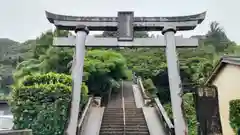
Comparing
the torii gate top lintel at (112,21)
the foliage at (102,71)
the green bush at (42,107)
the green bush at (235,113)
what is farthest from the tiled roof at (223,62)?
the foliage at (102,71)

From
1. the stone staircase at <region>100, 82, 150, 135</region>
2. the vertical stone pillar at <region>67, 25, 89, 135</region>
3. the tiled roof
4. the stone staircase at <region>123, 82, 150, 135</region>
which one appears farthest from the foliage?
the vertical stone pillar at <region>67, 25, 89, 135</region>

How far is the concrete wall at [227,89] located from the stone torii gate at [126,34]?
283 cm

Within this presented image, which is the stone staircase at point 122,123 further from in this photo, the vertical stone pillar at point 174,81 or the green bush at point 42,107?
the vertical stone pillar at point 174,81

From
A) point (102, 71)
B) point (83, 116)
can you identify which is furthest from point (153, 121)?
point (102, 71)

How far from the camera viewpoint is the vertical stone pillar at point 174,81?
645 cm

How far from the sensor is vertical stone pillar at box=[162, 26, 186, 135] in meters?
6.45

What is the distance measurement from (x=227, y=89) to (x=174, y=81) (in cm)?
449

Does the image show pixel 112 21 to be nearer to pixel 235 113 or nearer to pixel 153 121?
pixel 235 113

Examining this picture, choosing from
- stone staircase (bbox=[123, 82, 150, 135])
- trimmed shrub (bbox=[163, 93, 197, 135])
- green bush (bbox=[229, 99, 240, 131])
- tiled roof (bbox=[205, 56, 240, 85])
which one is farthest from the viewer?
trimmed shrub (bbox=[163, 93, 197, 135])

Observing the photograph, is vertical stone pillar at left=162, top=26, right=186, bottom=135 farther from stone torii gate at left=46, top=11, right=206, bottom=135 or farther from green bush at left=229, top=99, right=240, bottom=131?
green bush at left=229, top=99, right=240, bottom=131

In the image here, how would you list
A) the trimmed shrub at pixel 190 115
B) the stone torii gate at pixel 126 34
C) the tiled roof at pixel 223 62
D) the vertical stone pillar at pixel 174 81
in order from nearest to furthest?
the vertical stone pillar at pixel 174 81 → the stone torii gate at pixel 126 34 → the tiled roof at pixel 223 62 → the trimmed shrub at pixel 190 115

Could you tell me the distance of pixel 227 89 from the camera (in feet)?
33.9

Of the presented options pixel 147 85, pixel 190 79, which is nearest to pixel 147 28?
pixel 147 85

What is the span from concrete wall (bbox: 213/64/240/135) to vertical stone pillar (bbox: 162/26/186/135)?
11.1ft
